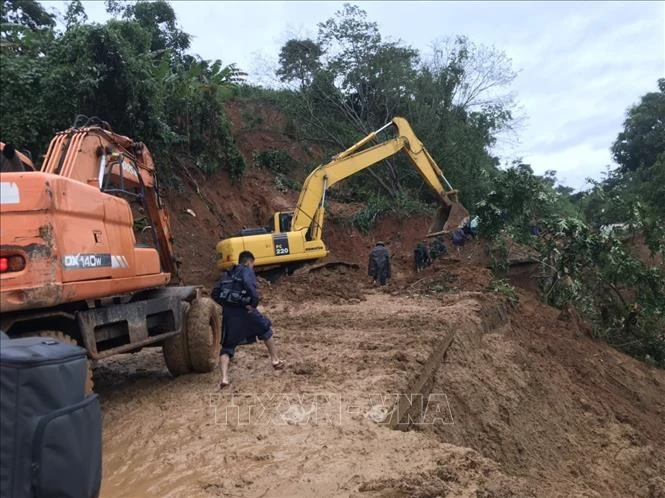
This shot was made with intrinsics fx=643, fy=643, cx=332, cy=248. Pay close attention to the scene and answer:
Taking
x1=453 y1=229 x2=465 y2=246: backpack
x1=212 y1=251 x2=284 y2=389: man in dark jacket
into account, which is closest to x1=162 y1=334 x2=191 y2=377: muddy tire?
x1=212 y1=251 x2=284 y2=389: man in dark jacket

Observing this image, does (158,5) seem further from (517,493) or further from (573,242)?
(517,493)

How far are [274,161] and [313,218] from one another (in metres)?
10.1

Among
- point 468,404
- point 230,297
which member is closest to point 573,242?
point 468,404

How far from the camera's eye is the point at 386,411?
5.76m

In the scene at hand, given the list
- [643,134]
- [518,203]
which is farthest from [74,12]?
[643,134]

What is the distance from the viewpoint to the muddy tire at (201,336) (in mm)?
7043

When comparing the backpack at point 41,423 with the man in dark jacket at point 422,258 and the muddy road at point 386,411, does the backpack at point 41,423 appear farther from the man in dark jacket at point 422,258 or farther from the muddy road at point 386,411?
the man in dark jacket at point 422,258

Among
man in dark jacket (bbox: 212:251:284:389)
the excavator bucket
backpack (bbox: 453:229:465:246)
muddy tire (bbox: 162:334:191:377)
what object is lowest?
muddy tire (bbox: 162:334:191:377)

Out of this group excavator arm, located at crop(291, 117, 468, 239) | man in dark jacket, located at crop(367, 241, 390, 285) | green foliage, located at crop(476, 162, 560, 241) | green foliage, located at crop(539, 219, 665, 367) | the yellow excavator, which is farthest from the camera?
excavator arm, located at crop(291, 117, 468, 239)

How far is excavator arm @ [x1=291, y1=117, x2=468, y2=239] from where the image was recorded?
16719mm

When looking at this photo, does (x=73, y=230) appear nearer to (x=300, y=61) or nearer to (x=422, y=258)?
(x=422, y=258)

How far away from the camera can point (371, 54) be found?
82.9ft

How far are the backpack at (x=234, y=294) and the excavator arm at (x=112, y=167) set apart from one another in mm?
1293

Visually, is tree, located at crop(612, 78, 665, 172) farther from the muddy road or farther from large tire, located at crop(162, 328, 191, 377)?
large tire, located at crop(162, 328, 191, 377)
